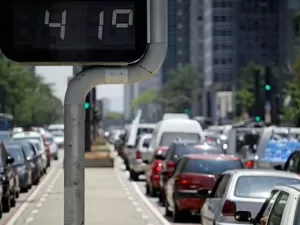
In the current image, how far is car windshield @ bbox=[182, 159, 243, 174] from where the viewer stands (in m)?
22.0

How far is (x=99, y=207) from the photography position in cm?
2667

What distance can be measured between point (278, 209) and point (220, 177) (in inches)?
278

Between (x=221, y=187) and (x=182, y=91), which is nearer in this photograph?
(x=221, y=187)

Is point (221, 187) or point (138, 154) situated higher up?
point (221, 187)

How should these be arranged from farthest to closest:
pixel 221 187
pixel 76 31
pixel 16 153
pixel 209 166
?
pixel 16 153
pixel 209 166
pixel 221 187
pixel 76 31

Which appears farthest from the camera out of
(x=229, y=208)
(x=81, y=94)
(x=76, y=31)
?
(x=229, y=208)

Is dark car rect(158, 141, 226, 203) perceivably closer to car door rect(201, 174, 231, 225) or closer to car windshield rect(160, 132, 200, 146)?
car windshield rect(160, 132, 200, 146)

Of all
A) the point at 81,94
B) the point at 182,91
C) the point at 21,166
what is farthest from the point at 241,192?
the point at 182,91

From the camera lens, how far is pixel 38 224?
842 inches

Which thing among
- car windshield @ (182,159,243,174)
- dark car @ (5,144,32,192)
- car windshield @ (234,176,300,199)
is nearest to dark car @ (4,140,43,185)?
dark car @ (5,144,32,192)

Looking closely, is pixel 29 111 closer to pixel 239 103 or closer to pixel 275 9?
pixel 239 103

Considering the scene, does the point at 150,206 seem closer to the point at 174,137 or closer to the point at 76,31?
the point at 174,137

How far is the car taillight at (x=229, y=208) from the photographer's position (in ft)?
47.5

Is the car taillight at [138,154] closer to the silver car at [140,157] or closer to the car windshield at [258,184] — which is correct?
the silver car at [140,157]
